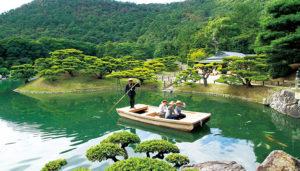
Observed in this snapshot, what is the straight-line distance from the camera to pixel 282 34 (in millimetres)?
18094

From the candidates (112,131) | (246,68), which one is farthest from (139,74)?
(112,131)

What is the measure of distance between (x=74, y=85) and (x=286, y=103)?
1868 centimetres

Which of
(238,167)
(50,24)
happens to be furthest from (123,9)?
(238,167)

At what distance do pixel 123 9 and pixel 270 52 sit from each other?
81.1 metres

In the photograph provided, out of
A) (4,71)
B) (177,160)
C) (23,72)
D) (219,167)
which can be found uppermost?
(4,71)

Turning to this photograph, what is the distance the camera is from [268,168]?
20.9 ft

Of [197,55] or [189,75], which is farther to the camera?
[197,55]

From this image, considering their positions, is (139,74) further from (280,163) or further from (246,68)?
(280,163)

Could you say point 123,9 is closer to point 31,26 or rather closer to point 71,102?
point 31,26

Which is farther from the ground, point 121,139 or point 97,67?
point 97,67

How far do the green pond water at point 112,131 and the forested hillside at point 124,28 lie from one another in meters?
18.1

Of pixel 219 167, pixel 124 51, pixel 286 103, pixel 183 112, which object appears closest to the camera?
pixel 219 167

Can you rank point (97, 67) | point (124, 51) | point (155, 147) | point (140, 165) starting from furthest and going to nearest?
point (124, 51), point (97, 67), point (155, 147), point (140, 165)

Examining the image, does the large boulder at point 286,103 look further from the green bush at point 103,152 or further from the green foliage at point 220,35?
the green foliage at point 220,35
